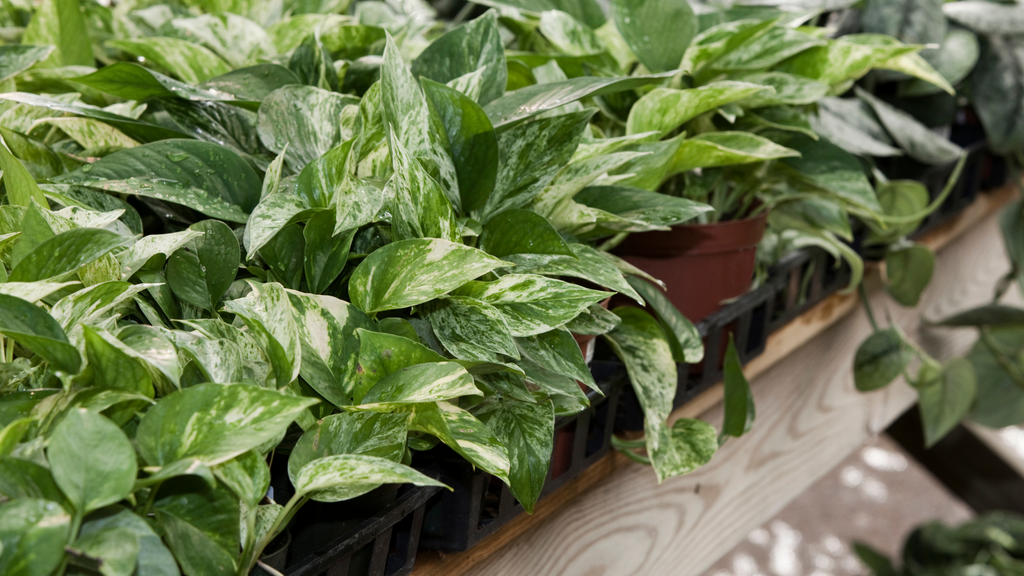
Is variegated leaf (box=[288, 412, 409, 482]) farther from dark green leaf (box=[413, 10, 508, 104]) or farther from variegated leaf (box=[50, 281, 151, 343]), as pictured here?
dark green leaf (box=[413, 10, 508, 104])

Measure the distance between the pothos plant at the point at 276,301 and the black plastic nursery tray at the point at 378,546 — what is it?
0.07 feet

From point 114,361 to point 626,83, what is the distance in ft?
0.91

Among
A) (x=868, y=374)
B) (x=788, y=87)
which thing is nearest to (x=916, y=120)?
(x=868, y=374)

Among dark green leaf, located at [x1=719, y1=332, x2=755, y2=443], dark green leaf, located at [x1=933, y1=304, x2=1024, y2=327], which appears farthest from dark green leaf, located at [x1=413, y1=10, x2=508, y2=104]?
dark green leaf, located at [x1=933, y1=304, x2=1024, y2=327]

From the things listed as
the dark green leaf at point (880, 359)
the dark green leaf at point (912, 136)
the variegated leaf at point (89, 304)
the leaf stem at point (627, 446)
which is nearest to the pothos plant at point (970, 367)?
the dark green leaf at point (880, 359)

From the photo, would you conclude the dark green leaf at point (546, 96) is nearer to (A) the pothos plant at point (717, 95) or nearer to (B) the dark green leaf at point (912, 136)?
(A) the pothos plant at point (717, 95)

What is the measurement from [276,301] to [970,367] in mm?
824

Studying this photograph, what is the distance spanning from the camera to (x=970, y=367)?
89 centimetres

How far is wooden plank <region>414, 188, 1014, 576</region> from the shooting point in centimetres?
50

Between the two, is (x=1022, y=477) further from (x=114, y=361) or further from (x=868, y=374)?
(x=114, y=361)

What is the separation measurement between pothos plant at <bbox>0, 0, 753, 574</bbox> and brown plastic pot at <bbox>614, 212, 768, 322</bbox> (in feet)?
0.32

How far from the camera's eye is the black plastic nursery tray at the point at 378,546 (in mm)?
305

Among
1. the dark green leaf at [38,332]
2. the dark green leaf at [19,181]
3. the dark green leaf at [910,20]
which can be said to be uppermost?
the dark green leaf at [19,181]

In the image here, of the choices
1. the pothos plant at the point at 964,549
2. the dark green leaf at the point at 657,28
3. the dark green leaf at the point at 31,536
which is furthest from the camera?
the pothos plant at the point at 964,549
